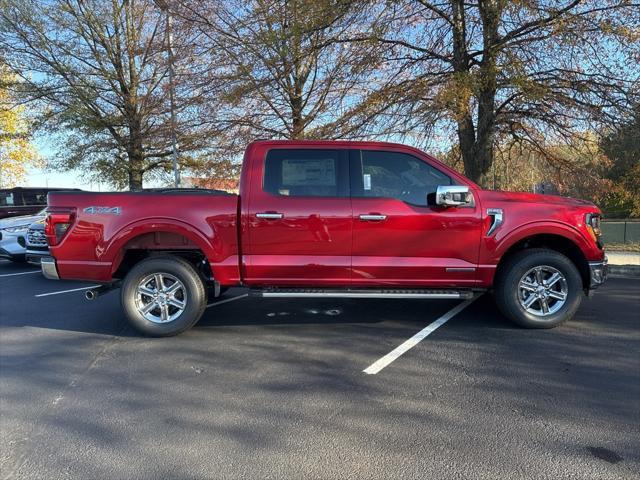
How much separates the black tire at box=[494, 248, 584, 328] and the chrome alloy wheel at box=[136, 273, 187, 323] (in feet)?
11.0

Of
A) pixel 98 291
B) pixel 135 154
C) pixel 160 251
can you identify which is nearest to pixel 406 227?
pixel 160 251

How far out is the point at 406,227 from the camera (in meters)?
4.64

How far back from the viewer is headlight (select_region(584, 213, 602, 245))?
479 centimetres

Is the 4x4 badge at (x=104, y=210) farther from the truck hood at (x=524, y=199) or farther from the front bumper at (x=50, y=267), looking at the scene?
the truck hood at (x=524, y=199)

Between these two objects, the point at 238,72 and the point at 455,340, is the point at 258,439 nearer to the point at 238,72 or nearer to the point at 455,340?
the point at 455,340

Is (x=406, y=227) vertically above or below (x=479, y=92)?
below

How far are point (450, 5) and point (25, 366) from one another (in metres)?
10.4

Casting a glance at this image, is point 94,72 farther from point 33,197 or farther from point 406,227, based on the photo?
point 406,227

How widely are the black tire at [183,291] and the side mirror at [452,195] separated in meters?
2.62

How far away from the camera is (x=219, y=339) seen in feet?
15.5

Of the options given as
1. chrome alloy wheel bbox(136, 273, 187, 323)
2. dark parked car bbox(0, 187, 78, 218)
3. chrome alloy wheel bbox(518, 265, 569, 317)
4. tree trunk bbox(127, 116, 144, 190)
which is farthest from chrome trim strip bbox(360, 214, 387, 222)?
tree trunk bbox(127, 116, 144, 190)

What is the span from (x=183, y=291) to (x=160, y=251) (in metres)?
0.55

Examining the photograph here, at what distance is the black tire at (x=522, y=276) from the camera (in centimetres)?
473

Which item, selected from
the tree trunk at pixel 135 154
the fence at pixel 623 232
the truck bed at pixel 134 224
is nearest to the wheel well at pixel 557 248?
the truck bed at pixel 134 224
